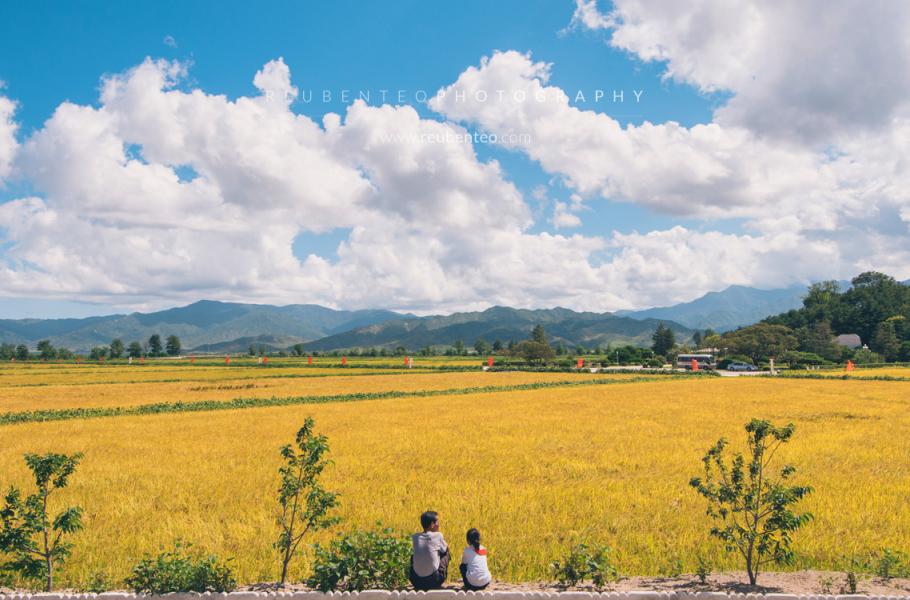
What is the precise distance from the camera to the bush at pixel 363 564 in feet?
29.3

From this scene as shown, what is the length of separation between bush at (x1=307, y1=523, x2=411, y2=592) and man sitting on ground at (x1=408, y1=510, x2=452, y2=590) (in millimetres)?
413

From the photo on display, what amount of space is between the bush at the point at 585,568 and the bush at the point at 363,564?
2598 mm

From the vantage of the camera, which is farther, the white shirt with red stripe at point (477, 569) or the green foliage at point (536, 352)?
the green foliage at point (536, 352)

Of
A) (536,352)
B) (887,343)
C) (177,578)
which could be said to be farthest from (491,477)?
(887,343)

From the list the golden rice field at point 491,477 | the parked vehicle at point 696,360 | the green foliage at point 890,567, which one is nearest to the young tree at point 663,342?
the parked vehicle at point 696,360

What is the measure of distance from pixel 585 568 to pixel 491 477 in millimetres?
8737

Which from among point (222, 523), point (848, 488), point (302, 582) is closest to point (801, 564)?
point (848, 488)

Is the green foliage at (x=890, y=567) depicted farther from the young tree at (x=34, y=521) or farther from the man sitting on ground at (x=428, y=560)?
the young tree at (x=34, y=521)

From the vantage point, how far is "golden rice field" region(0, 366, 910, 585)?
11914 mm

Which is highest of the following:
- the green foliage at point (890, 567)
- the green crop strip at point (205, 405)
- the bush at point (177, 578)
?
the bush at point (177, 578)

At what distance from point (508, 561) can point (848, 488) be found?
11461 millimetres

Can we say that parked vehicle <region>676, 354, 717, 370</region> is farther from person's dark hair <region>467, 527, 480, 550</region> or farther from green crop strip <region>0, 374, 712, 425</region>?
person's dark hair <region>467, 527, 480, 550</region>

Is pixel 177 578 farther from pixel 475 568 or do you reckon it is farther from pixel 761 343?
pixel 761 343

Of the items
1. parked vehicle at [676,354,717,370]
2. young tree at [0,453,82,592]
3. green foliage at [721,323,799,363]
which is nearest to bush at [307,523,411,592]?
young tree at [0,453,82,592]
